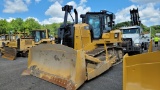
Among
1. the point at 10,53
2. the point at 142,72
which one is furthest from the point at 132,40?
the point at 142,72

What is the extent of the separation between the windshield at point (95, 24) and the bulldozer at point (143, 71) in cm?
499

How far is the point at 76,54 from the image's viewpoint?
4930mm

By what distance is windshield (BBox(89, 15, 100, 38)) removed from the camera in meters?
8.12

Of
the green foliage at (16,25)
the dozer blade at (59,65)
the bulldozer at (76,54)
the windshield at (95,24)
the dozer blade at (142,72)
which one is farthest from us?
the green foliage at (16,25)

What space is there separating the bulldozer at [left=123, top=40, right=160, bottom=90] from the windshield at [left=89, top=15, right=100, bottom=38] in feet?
16.4

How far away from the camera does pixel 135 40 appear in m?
13.9

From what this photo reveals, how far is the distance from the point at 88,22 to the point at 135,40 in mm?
6806

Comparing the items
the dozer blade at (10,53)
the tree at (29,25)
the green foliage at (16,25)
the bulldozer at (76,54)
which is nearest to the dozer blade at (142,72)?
the bulldozer at (76,54)

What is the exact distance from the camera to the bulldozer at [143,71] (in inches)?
113

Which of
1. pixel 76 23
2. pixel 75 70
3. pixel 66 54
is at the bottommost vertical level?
pixel 75 70

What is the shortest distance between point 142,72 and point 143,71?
0.02 m

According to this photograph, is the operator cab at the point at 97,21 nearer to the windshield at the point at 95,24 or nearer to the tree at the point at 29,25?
the windshield at the point at 95,24

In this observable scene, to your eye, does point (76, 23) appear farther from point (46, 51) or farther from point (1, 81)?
point (1, 81)

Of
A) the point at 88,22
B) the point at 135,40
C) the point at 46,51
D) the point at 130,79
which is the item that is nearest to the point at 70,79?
the point at 46,51
